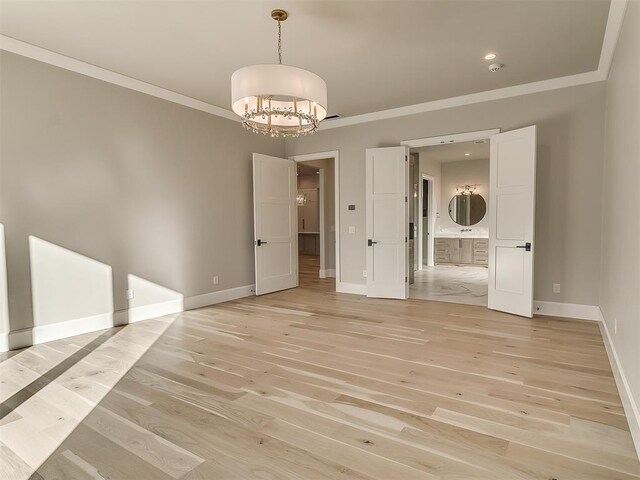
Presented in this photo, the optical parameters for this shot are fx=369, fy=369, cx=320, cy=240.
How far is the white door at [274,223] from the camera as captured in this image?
6094 millimetres

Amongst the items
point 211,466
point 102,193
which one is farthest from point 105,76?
point 211,466

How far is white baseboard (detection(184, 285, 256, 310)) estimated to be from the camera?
17.5 ft

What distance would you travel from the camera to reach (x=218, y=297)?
18.7 feet

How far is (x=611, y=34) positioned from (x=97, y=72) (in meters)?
5.30

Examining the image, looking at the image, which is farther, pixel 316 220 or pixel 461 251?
pixel 316 220

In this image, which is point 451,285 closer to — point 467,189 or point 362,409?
point 467,189

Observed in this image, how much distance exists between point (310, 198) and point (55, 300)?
9.50 meters

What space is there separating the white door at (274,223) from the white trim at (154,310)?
4.48 feet

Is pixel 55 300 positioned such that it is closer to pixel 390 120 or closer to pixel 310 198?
pixel 390 120

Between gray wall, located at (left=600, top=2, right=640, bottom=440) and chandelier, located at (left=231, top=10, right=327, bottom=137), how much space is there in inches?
81.5

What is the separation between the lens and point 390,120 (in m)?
5.89

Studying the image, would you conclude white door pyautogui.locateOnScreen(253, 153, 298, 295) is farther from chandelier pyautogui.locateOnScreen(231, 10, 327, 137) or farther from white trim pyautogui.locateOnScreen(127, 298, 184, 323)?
chandelier pyautogui.locateOnScreen(231, 10, 327, 137)

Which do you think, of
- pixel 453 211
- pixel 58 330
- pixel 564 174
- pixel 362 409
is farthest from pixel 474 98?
pixel 453 211

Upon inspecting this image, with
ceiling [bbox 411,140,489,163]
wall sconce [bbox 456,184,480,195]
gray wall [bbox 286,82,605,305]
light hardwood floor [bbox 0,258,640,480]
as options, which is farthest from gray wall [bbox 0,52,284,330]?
wall sconce [bbox 456,184,480,195]
